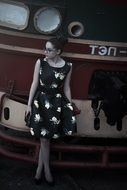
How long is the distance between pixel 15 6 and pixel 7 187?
5.09 feet

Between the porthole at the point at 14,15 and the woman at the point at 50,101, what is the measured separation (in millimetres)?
307

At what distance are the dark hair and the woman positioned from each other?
0.30 ft


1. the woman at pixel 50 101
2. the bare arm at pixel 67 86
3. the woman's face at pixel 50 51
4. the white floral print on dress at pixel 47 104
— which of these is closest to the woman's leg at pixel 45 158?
the woman at pixel 50 101

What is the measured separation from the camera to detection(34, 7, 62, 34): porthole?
4348 millimetres

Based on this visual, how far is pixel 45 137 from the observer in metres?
4.50

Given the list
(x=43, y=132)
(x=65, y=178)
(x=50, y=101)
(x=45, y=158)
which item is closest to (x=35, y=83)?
(x=50, y=101)

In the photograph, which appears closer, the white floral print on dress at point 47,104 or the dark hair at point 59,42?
the dark hair at point 59,42

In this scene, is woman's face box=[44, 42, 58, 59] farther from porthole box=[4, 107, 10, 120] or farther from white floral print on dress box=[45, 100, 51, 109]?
porthole box=[4, 107, 10, 120]

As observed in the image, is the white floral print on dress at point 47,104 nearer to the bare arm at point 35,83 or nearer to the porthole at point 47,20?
the bare arm at point 35,83

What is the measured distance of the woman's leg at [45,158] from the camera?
15.0 feet

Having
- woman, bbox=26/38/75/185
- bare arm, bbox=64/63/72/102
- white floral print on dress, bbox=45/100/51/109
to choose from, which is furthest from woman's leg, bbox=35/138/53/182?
bare arm, bbox=64/63/72/102

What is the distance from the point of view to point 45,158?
4598mm

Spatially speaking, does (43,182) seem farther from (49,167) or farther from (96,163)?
(96,163)

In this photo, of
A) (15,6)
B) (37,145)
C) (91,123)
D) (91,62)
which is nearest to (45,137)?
(37,145)
